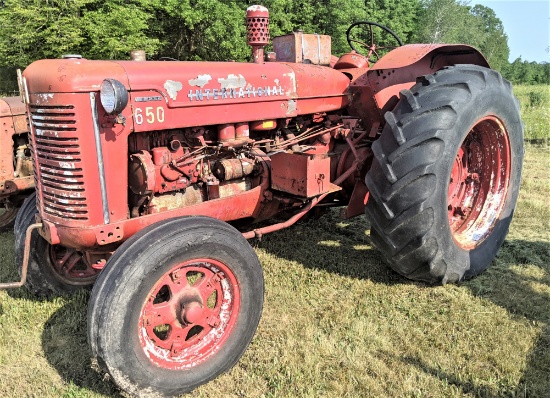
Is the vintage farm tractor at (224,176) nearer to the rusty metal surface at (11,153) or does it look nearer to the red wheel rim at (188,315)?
the red wheel rim at (188,315)

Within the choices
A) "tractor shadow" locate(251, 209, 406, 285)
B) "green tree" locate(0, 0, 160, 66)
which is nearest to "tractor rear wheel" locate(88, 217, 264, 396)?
"tractor shadow" locate(251, 209, 406, 285)

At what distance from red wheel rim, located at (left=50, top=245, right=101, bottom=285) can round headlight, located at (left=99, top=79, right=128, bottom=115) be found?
61.9 inches

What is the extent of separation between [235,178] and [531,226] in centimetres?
346

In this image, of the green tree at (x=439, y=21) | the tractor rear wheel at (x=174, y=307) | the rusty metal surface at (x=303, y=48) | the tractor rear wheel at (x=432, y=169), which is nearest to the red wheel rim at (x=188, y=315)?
the tractor rear wheel at (x=174, y=307)

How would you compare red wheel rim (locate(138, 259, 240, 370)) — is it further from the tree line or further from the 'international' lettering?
the tree line

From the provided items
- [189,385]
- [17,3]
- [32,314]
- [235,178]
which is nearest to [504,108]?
[235,178]

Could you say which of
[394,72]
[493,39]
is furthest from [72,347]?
[493,39]

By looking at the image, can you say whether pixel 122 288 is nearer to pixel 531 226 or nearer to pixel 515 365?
pixel 515 365

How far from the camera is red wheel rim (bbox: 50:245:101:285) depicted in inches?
145

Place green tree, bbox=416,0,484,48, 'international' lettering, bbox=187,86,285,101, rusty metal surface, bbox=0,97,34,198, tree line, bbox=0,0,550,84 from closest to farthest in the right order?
'international' lettering, bbox=187,86,285,101, rusty metal surface, bbox=0,97,34,198, tree line, bbox=0,0,550,84, green tree, bbox=416,0,484,48

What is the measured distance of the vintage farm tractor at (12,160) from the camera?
5137 millimetres

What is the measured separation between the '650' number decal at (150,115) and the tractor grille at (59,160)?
0.38m

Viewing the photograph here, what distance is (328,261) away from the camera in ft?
14.0

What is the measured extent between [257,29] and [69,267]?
2.48m
